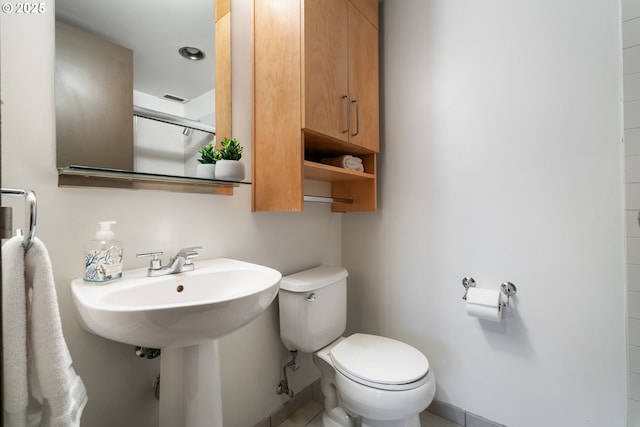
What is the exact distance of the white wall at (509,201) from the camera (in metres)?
1.11

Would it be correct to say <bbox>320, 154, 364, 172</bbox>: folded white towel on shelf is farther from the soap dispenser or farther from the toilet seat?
the soap dispenser

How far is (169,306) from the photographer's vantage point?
2.06 ft

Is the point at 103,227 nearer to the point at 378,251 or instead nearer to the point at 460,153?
the point at 378,251

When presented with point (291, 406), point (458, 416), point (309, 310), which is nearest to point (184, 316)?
point (309, 310)

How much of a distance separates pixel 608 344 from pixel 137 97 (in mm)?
1945

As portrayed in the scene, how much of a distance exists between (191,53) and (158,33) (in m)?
0.13

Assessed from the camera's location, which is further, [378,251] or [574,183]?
[378,251]

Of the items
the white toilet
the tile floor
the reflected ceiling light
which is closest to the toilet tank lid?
the white toilet

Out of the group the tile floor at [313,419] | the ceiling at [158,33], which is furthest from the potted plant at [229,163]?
the tile floor at [313,419]

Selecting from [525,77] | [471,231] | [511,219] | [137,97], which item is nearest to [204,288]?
[137,97]

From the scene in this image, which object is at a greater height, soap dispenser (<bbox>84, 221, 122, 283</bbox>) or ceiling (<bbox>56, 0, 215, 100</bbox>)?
ceiling (<bbox>56, 0, 215, 100</bbox>)

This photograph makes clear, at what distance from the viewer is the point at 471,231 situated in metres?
1.38

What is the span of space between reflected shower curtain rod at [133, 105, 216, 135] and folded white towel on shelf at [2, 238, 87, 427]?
0.57 m

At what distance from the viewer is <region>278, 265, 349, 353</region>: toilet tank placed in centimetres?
129
